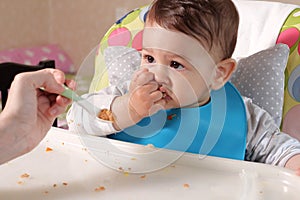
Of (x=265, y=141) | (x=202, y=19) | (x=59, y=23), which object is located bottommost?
(x=59, y=23)

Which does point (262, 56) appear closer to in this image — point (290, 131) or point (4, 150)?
point (290, 131)

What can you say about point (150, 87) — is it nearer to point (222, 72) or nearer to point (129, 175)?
point (129, 175)

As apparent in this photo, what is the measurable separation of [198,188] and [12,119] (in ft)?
1.02

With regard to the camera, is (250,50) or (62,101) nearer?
(62,101)

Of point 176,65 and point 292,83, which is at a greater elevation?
point 176,65

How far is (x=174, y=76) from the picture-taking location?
0.86 metres

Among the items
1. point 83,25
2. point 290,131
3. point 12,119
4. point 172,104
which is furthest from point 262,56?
point 83,25

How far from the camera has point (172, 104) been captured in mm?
897

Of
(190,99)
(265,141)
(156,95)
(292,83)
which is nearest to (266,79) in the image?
(292,83)

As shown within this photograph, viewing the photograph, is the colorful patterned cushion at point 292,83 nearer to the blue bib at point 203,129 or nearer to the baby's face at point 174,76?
the blue bib at point 203,129

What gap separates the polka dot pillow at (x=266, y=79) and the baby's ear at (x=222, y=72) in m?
0.15

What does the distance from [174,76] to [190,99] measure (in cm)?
9

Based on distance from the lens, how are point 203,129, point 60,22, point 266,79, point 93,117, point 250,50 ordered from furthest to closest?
point 60,22, point 250,50, point 266,79, point 203,129, point 93,117

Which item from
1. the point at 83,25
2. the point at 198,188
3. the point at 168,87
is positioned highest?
the point at 168,87
